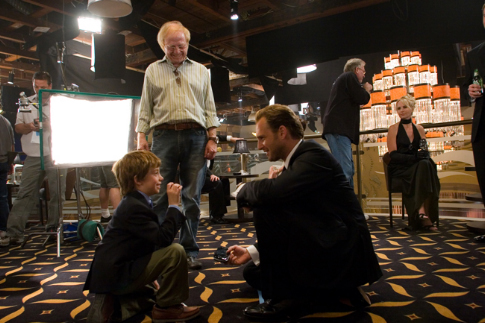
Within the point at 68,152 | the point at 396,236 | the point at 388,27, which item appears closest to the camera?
the point at 68,152

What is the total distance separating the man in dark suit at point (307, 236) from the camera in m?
1.40

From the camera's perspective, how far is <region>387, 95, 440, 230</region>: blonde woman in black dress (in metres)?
3.30

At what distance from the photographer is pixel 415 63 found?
761 cm

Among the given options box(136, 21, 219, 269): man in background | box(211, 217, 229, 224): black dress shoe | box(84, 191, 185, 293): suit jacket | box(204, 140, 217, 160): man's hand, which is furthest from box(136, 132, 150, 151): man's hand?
box(211, 217, 229, 224): black dress shoe

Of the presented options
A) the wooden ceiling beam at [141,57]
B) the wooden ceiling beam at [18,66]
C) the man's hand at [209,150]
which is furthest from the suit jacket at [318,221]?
the wooden ceiling beam at [18,66]

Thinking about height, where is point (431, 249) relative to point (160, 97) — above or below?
below

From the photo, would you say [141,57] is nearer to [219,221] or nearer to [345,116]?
[219,221]

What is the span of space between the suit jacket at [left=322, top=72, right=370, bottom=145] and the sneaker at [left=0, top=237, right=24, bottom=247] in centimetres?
319

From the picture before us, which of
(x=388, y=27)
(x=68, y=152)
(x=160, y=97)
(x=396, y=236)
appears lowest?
(x=396, y=236)

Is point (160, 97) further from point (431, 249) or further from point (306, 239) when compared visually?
point (431, 249)

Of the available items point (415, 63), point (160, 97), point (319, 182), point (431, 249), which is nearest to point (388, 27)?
point (415, 63)

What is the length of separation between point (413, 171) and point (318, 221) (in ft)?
7.69

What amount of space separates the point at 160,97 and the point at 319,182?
126cm

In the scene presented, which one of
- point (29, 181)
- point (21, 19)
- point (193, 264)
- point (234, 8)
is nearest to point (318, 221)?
point (193, 264)
